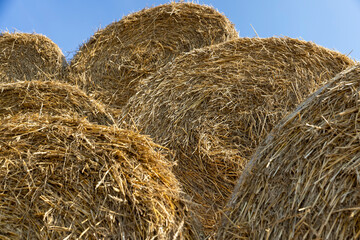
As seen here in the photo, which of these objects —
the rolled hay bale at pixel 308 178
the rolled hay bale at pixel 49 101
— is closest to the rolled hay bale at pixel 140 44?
the rolled hay bale at pixel 49 101

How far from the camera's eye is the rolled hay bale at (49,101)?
270 cm

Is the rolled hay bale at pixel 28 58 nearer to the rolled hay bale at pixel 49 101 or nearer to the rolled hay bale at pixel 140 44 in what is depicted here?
the rolled hay bale at pixel 140 44

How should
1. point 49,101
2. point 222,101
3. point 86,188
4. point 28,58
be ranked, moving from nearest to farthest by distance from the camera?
point 86,188, point 222,101, point 49,101, point 28,58

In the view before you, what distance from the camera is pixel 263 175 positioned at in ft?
5.08

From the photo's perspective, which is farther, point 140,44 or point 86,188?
point 140,44

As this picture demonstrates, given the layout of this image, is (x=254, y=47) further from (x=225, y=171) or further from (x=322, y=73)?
(x=225, y=171)

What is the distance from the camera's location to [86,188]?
1.54 m

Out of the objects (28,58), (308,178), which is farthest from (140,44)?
(308,178)

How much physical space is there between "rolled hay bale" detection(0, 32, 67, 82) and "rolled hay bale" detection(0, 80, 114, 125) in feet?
2.65

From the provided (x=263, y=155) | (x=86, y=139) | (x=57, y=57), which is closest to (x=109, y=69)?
(x=57, y=57)

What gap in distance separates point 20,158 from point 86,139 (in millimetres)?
270

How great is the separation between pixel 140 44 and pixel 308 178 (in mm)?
2260

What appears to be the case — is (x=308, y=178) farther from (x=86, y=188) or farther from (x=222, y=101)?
(x=222, y=101)

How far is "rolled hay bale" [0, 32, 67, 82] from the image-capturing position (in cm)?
362
